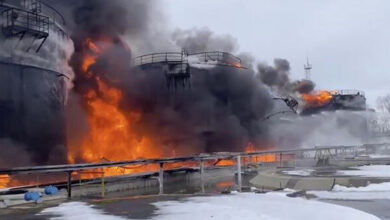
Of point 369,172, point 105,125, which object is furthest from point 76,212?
point 105,125

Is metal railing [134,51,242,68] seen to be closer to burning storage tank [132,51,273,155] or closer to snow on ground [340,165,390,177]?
burning storage tank [132,51,273,155]

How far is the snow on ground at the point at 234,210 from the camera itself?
8.00 meters

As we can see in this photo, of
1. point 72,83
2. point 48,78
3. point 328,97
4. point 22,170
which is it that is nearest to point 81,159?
point 72,83

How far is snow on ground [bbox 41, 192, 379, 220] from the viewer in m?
8.00

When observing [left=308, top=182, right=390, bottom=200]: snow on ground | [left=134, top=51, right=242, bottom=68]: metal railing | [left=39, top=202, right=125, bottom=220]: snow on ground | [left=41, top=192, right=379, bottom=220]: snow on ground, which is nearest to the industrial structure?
[left=134, top=51, right=242, bottom=68]: metal railing

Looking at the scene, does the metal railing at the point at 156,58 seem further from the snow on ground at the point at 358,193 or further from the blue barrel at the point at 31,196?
the blue barrel at the point at 31,196

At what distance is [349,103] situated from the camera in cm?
5638

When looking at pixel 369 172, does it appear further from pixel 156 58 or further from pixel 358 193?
pixel 156 58

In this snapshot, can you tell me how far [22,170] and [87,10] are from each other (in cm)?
2031

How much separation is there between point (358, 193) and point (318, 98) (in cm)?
4525

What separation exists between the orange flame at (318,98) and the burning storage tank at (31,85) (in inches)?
1570

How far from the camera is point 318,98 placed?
183ft

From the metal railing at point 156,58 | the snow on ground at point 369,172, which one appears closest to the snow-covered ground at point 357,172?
the snow on ground at point 369,172

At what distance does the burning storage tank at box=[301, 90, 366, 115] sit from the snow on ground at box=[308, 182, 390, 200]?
42.7m
